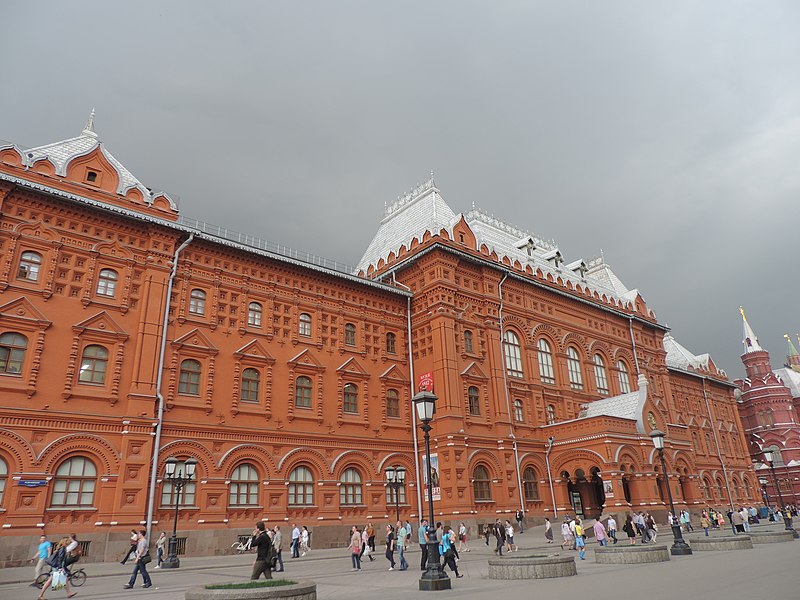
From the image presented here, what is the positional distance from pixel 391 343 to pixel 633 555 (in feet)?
65.5

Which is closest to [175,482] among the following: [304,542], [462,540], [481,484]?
[304,542]

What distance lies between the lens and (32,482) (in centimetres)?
2047

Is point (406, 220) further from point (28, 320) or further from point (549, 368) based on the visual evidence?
point (28, 320)

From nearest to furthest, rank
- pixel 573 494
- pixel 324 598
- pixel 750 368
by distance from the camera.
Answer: pixel 324 598, pixel 573 494, pixel 750 368

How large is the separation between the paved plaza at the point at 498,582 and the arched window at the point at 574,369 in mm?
20403

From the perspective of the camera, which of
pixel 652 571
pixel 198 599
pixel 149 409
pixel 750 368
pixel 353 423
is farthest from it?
pixel 750 368

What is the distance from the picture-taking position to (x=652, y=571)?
13945 mm

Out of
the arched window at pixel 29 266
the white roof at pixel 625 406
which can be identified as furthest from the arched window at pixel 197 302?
the white roof at pixel 625 406

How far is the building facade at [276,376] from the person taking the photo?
22.1 meters

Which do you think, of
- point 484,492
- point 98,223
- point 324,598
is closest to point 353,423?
point 484,492

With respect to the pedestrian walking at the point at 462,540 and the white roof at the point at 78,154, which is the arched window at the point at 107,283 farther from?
the pedestrian walking at the point at 462,540

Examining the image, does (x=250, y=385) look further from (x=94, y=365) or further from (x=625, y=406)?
(x=625, y=406)

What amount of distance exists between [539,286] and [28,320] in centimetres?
3034

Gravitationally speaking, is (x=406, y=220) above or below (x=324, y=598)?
above
